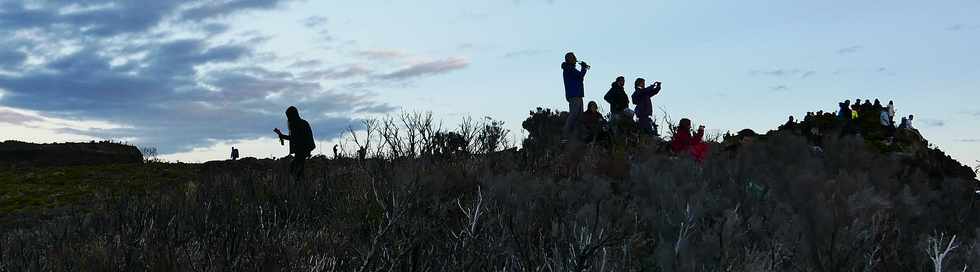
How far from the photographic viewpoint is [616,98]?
14875mm

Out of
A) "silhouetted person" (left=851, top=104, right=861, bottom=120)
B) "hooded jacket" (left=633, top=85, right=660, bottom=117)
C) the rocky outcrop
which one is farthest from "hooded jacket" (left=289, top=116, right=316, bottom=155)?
the rocky outcrop

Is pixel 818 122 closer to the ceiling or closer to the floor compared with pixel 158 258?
closer to the ceiling

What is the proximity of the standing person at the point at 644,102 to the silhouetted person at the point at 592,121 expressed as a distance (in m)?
0.67

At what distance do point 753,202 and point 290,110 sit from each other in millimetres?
7859

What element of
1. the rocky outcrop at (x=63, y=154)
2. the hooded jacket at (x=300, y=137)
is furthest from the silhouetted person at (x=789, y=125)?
the rocky outcrop at (x=63, y=154)

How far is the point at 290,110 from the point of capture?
12.1 metres

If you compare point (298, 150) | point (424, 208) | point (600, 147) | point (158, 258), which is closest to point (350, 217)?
point (424, 208)

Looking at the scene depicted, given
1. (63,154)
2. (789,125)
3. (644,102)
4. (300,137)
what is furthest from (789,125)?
(63,154)

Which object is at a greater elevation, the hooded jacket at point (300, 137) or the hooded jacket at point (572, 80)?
the hooded jacket at point (572, 80)

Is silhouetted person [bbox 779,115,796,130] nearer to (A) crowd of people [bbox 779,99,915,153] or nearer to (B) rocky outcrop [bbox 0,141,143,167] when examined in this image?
(A) crowd of people [bbox 779,99,915,153]

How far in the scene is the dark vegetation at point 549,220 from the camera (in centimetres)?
362

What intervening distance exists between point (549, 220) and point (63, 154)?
782 inches

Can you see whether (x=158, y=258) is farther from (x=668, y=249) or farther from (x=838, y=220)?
(x=838, y=220)

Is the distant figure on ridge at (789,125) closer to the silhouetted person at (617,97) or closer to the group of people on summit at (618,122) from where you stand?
the group of people on summit at (618,122)
